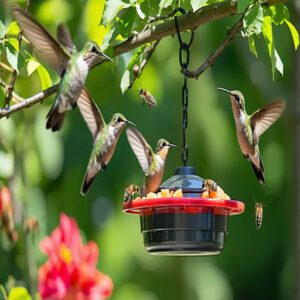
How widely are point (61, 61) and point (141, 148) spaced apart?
19.6 inches

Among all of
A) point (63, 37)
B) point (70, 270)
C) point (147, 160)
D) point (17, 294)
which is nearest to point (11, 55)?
point (63, 37)

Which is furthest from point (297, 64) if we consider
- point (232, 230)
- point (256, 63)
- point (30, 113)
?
point (232, 230)

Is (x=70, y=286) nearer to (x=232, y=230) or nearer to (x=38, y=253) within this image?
(x=38, y=253)

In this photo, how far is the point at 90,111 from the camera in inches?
125

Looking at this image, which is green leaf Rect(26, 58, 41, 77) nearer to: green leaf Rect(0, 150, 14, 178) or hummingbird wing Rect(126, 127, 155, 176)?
hummingbird wing Rect(126, 127, 155, 176)

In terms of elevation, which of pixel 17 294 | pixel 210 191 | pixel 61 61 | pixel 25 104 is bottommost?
pixel 17 294

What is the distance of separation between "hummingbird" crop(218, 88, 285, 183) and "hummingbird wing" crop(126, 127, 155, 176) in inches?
13.2

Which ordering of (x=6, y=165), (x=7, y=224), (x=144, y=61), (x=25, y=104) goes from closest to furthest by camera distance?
(x=25, y=104), (x=144, y=61), (x=7, y=224), (x=6, y=165)

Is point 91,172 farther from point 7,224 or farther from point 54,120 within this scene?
point 7,224

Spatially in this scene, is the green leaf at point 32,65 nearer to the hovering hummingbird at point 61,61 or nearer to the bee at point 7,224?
the hovering hummingbird at point 61,61

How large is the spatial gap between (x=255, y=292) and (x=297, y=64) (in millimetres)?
4687

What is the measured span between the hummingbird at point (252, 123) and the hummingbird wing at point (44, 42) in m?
0.65

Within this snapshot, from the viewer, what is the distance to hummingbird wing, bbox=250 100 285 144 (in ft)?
11.5

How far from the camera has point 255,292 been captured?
9.75 m
